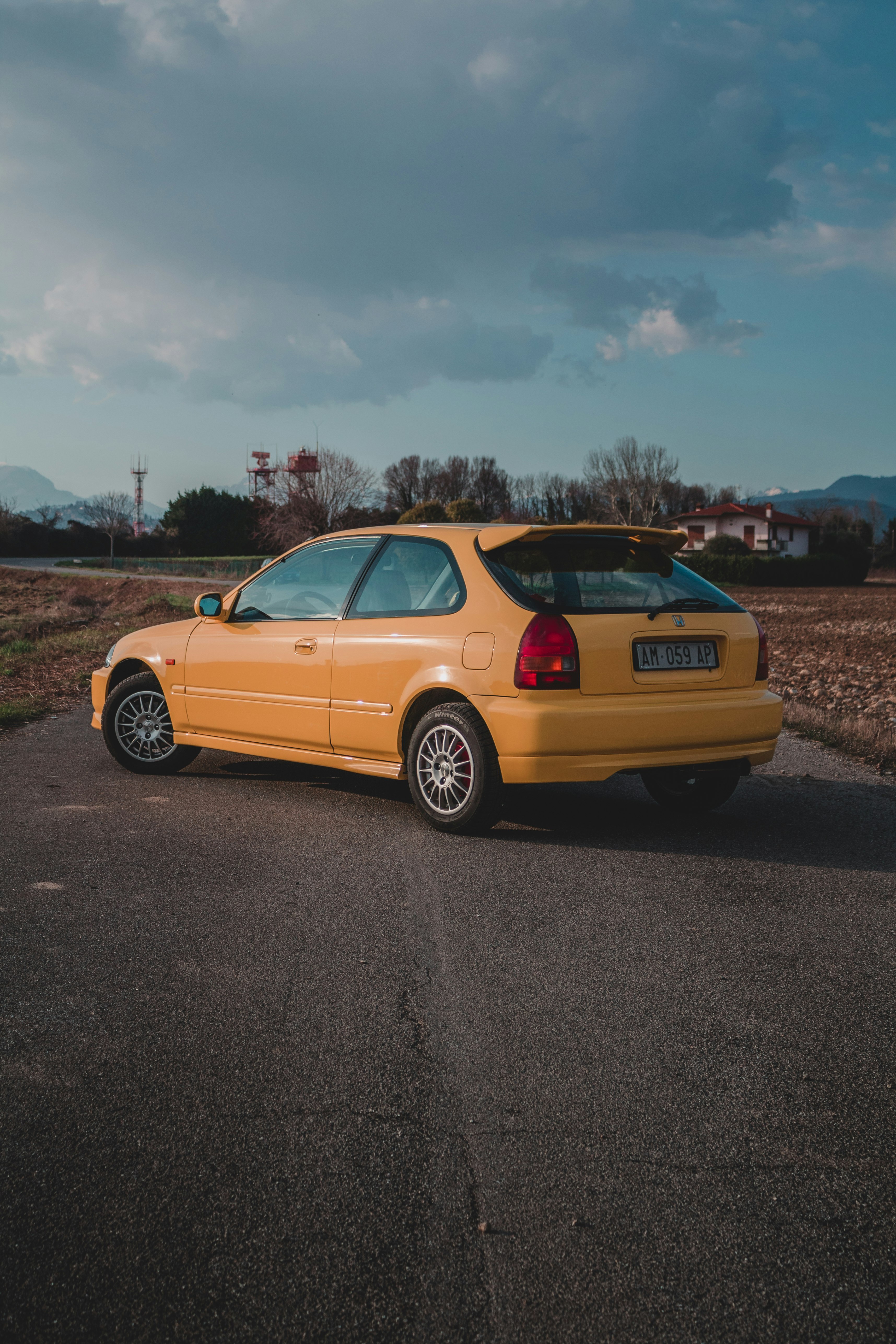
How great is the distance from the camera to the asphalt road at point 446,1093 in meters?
1.94

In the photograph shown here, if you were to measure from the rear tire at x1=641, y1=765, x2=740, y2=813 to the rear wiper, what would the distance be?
98 centimetres

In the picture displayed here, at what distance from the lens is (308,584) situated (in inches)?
254

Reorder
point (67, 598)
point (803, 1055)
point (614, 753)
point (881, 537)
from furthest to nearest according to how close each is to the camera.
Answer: point (881, 537), point (67, 598), point (614, 753), point (803, 1055)

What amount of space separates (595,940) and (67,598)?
36.7 metres

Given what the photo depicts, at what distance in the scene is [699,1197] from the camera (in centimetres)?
222

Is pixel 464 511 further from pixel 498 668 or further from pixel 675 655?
pixel 498 668

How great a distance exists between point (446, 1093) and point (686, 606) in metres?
3.41

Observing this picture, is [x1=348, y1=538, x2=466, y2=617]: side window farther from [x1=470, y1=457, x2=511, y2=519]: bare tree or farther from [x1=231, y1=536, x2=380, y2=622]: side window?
[x1=470, y1=457, x2=511, y2=519]: bare tree

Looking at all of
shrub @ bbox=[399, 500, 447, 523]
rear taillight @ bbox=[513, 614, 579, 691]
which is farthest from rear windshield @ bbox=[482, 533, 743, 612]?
shrub @ bbox=[399, 500, 447, 523]

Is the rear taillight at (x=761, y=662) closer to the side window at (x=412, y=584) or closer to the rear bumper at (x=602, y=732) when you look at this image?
the rear bumper at (x=602, y=732)

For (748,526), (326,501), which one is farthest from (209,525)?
(748,526)

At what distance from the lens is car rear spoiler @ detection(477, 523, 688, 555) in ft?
17.3

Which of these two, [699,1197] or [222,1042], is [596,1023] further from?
[222,1042]

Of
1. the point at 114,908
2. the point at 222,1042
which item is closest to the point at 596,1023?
the point at 222,1042
